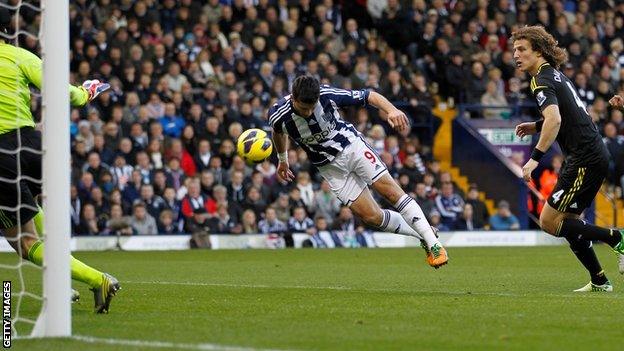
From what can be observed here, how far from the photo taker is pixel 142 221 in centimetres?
2395

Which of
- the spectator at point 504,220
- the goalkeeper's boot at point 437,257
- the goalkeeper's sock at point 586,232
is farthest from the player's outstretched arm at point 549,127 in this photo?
the spectator at point 504,220

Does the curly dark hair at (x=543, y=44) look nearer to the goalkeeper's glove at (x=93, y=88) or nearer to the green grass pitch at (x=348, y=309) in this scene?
the green grass pitch at (x=348, y=309)

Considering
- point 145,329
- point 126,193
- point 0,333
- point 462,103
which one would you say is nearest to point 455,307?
point 145,329

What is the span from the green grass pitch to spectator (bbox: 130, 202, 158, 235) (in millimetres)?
5825

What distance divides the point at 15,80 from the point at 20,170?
2.33 feet

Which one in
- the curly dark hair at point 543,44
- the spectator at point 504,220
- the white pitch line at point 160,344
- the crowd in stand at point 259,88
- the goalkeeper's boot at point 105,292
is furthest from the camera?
the spectator at point 504,220

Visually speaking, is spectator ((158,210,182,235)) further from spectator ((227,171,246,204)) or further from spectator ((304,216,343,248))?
spectator ((304,216,343,248))

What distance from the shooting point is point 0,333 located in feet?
29.1

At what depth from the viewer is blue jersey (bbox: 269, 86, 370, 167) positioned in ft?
41.2

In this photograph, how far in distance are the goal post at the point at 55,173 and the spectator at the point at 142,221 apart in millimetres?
15265

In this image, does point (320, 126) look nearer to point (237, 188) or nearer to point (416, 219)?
point (416, 219)

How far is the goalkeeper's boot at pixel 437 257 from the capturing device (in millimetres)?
12227

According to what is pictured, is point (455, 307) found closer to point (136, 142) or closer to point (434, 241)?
point (434, 241)
